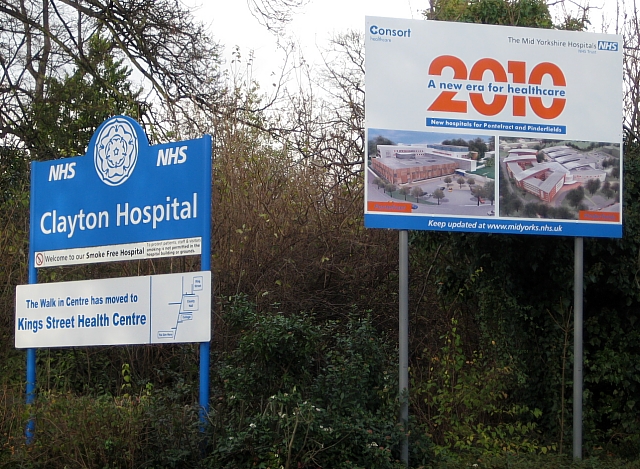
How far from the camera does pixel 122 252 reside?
361 inches

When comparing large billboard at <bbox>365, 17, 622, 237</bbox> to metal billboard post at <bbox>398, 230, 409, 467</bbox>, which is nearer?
metal billboard post at <bbox>398, 230, 409, 467</bbox>

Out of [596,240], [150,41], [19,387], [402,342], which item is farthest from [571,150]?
[150,41]

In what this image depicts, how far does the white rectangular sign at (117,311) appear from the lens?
27.5 feet

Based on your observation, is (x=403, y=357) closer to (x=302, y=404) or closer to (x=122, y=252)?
(x=302, y=404)

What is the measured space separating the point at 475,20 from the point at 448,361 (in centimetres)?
462

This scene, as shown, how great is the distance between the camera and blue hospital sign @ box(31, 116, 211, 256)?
28.5ft

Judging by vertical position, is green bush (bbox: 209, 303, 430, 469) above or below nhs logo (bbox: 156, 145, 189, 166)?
below

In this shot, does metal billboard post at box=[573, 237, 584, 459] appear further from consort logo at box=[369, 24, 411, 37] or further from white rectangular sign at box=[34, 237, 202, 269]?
white rectangular sign at box=[34, 237, 202, 269]

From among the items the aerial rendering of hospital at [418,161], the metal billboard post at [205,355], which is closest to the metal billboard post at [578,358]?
the aerial rendering of hospital at [418,161]

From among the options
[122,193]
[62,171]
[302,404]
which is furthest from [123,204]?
[302,404]

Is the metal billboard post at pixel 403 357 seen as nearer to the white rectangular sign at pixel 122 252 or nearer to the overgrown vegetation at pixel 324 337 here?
the overgrown vegetation at pixel 324 337

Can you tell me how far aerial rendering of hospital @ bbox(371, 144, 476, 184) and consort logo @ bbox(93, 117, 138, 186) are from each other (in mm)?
2502

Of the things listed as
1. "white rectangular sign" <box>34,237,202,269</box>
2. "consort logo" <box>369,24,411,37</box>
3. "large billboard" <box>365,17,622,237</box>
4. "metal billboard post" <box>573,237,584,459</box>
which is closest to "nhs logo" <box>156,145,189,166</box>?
"white rectangular sign" <box>34,237,202,269</box>

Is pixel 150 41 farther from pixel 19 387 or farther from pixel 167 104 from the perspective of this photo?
pixel 19 387
